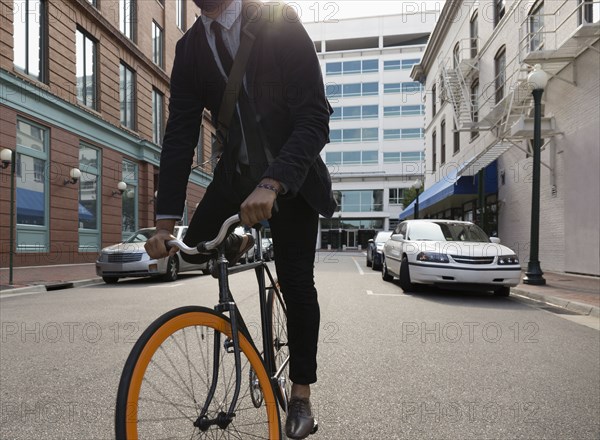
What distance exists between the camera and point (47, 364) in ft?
12.5

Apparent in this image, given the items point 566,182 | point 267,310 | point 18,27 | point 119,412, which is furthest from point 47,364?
point 18,27

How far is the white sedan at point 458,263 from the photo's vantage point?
8.10 meters

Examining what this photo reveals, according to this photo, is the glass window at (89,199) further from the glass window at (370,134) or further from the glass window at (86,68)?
the glass window at (370,134)

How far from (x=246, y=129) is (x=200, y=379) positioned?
0.96 meters

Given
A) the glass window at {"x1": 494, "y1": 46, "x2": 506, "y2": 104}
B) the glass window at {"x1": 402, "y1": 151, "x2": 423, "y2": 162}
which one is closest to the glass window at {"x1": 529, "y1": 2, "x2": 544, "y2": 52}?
the glass window at {"x1": 494, "y1": 46, "x2": 506, "y2": 104}

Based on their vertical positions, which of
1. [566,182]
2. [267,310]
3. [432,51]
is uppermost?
[432,51]

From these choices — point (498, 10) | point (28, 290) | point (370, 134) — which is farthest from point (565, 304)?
point (370, 134)

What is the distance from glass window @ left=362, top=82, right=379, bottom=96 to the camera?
53.5 meters

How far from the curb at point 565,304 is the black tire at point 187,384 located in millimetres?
6147

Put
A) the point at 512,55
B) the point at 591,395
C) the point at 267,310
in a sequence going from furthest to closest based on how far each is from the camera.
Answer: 1. the point at 512,55
2. the point at 591,395
3. the point at 267,310

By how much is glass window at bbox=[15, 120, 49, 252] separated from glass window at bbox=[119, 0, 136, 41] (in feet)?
25.1

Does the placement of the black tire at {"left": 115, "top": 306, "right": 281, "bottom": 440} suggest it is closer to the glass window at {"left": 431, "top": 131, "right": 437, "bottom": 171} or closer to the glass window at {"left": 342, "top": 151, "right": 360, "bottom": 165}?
the glass window at {"left": 431, "top": 131, "right": 437, "bottom": 171}

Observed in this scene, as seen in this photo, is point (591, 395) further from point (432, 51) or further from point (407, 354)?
point (432, 51)

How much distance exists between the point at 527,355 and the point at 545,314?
2.72 metres
